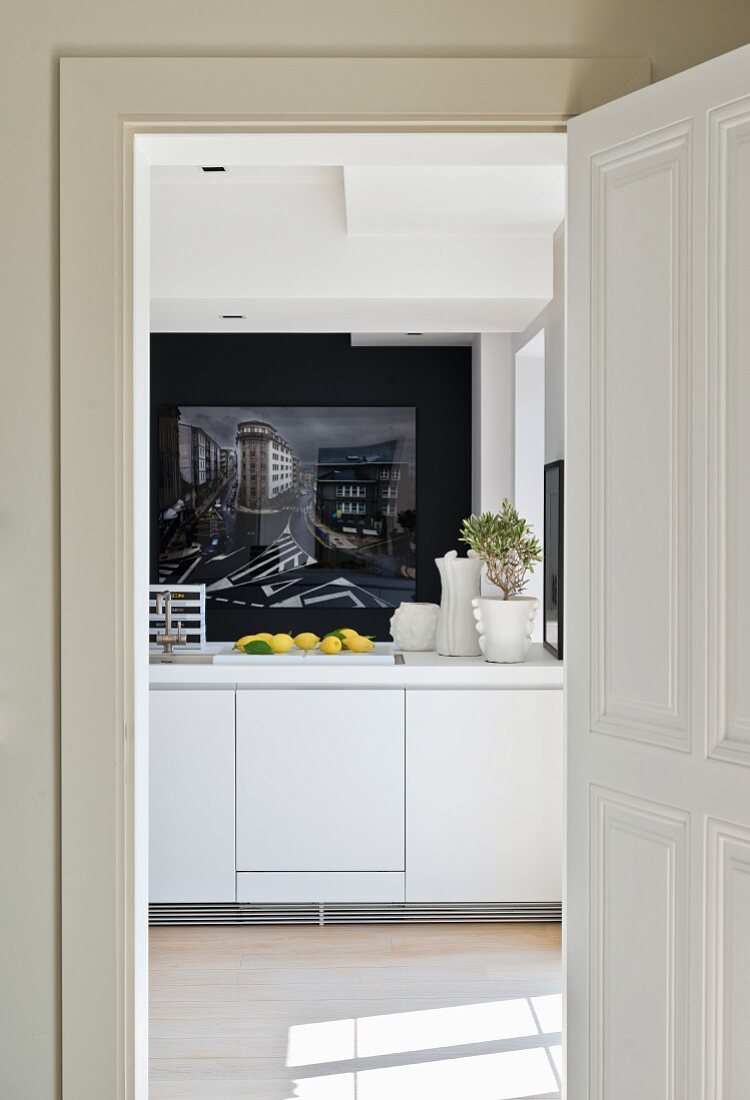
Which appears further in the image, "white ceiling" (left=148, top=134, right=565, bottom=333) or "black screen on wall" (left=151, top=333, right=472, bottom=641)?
"black screen on wall" (left=151, top=333, right=472, bottom=641)

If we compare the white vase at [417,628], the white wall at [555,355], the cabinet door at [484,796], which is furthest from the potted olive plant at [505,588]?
the white wall at [555,355]

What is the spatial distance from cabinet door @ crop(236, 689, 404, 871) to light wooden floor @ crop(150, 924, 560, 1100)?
325 millimetres

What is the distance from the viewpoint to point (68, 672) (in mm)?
1806

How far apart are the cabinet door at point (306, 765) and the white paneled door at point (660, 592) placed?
154 centimetres

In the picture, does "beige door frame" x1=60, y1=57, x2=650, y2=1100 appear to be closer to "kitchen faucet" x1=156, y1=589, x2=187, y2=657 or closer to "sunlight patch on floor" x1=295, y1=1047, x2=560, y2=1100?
"sunlight patch on floor" x1=295, y1=1047, x2=560, y2=1100

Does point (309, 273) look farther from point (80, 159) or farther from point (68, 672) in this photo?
point (68, 672)

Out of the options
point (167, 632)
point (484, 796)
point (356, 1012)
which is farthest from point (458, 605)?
point (356, 1012)

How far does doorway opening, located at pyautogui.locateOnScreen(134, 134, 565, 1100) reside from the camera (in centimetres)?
257

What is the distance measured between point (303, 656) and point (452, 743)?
1.98ft

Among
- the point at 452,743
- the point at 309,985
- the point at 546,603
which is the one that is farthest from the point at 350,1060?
the point at 546,603

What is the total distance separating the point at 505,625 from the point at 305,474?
2710 millimetres

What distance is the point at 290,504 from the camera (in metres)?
5.82

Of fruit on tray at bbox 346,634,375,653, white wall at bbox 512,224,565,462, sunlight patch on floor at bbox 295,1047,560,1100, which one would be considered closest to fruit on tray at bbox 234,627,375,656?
fruit on tray at bbox 346,634,375,653

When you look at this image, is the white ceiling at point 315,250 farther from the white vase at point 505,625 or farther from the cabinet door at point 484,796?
the cabinet door at point 484,796
